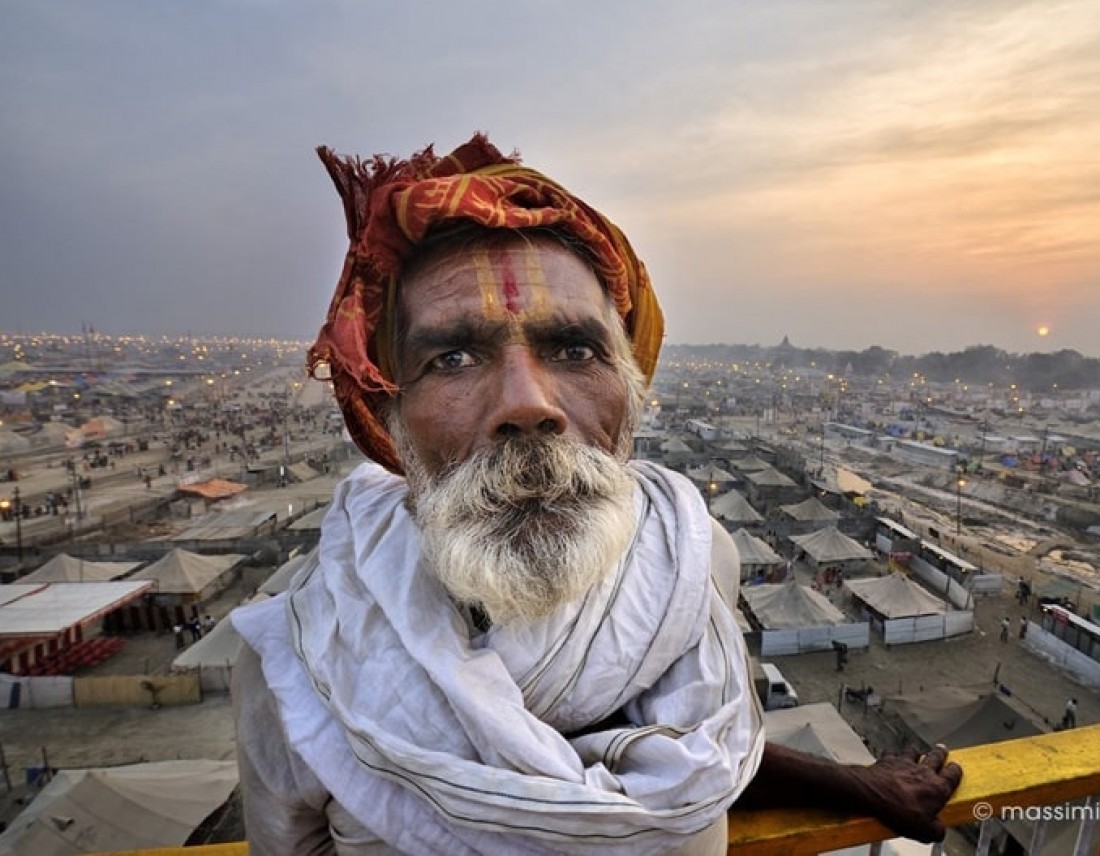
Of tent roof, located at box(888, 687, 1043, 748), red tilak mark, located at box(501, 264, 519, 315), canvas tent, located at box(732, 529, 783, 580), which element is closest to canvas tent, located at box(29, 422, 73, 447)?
canvas tent, located at box(732, 529, 783, 580)

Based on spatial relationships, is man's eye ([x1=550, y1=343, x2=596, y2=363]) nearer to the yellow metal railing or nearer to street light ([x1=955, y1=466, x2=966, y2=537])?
the yellow metal railing

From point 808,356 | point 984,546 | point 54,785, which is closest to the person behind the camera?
point 54,785

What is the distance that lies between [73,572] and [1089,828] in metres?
14.2

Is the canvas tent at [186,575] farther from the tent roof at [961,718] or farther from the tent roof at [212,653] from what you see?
A: the tent roof at [961,718]

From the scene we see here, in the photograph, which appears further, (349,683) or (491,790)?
(349,683)

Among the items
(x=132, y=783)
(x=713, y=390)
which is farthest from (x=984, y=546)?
(x=713, y=390)

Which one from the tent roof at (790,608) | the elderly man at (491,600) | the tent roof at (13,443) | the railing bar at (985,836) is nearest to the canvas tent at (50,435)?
the tent roof at (13,443)

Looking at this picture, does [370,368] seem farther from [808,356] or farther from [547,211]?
[808,356]

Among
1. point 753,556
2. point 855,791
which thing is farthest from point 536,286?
point 753,556

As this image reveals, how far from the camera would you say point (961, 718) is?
693 centimetres

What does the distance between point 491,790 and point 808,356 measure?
139846 millimetres

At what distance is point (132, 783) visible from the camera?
219 inches

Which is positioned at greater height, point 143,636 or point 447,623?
point 447,623

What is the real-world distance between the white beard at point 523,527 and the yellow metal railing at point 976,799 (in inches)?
28.2
